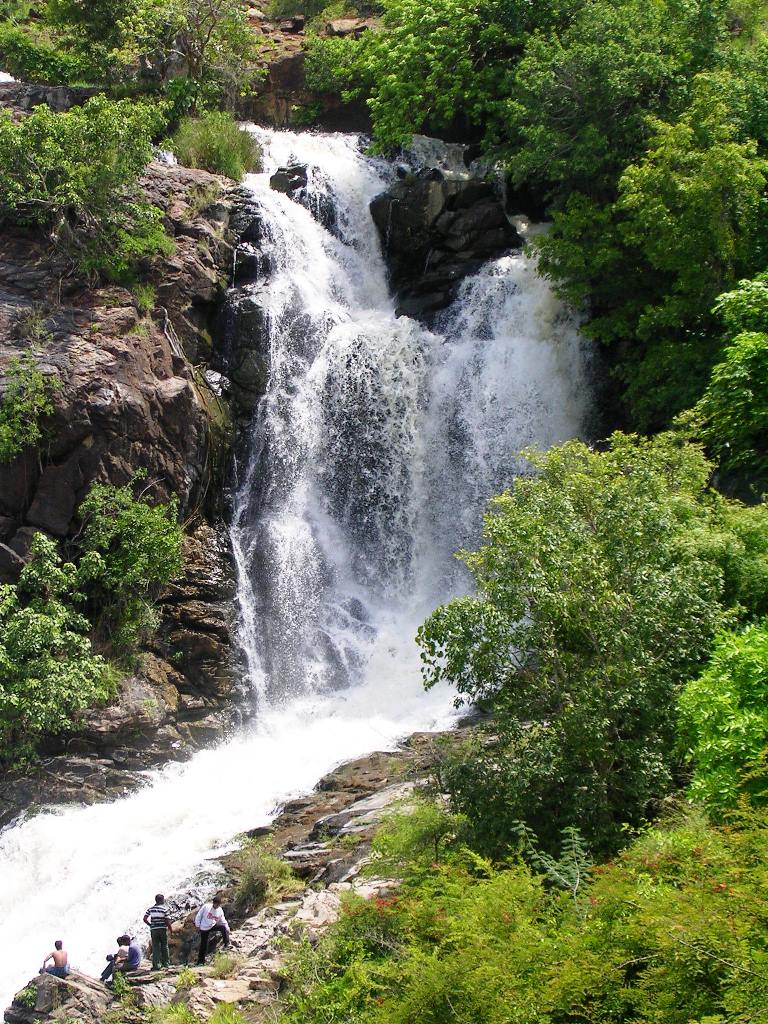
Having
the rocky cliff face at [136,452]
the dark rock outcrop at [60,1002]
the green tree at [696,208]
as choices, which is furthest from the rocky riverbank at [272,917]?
the green tree at [696,208]

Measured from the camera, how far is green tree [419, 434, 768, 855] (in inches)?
A: 393

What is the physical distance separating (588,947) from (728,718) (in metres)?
2.62

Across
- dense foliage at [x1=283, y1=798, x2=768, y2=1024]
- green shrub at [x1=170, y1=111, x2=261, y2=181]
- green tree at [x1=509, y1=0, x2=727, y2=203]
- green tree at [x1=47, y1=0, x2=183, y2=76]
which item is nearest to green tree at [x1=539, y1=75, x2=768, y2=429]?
green tree at [x1=509, y1=0, x2=727, y2=203]

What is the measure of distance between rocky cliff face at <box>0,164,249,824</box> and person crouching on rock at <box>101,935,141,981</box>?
4.81m

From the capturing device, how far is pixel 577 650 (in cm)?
1094

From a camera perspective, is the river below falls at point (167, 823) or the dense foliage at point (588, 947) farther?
the river below falls at point (167, 823)

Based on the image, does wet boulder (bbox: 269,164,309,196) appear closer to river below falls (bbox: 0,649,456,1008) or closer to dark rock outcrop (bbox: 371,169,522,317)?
dark rock outcrop (bbox: 371,169,522,317)

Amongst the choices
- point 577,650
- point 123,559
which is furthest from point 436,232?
point 577,650

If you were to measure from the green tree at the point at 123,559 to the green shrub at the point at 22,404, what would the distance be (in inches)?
61.8

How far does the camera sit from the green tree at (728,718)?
8148mm

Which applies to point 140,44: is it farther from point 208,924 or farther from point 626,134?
point 208,924

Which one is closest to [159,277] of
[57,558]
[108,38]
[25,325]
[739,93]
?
[25,325]

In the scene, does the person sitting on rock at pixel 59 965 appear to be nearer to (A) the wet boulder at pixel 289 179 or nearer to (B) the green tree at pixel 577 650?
(B) the green tree at pixel 577 650

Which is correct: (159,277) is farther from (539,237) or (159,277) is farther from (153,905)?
(153,905)
